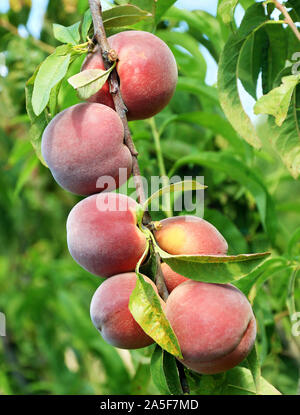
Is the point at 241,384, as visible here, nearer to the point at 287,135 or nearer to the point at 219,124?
the point at 287,135

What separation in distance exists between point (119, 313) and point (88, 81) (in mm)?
275

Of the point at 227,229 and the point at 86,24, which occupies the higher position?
the point at 86,24

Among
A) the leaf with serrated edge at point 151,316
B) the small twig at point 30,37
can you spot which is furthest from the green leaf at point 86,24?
the small twig at point 30,37

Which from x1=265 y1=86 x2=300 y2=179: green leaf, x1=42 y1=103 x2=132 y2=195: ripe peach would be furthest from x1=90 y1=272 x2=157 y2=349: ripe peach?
x1=265 y1=86 x2=300 y2=179: green leaf

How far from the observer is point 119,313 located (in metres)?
0.62

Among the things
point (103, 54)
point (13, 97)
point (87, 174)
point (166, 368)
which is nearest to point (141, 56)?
point (103, 54)

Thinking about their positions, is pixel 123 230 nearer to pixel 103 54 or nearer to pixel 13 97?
pixel 103 54

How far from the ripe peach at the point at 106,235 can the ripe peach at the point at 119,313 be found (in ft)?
0.07

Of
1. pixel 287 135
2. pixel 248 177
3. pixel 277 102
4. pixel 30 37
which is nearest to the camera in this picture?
pixel 277 102

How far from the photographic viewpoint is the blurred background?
1.14 metres

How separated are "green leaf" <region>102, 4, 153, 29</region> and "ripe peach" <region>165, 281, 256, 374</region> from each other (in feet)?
1.21

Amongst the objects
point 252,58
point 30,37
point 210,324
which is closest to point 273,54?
point 252,58

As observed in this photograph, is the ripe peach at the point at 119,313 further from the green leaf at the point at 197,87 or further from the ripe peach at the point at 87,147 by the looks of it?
the green leaf at the point at 197,87

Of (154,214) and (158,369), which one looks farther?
(154,214)
